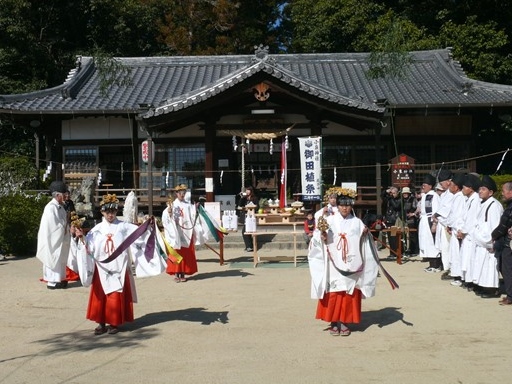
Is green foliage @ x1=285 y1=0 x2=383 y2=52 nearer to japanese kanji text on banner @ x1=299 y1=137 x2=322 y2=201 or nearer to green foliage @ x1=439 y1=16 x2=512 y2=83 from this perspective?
green foliage @ x1=439 y1=16 x2=512 y2=83

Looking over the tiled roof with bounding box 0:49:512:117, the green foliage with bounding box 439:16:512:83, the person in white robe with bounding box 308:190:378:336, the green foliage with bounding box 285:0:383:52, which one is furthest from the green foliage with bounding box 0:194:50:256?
the green foliage with bounding box 439:16:512:83

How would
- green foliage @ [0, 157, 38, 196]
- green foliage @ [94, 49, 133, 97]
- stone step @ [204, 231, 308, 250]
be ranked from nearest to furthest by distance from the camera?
stone step @ [204, 231, 308, 250]
green foliage @ [0, 157, 38, 196]
green foliage @ [94, 49, 133, 97]

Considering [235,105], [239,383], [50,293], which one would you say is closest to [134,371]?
[239,383]

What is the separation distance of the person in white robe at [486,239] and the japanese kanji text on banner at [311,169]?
7.14 meters

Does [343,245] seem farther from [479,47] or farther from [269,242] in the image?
[479,47]

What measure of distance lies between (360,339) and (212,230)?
528cm

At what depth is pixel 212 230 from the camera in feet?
→ 38.2

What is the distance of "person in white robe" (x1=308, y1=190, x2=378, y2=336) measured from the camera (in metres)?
6.98

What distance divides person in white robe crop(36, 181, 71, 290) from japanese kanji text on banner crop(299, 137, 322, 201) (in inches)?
275

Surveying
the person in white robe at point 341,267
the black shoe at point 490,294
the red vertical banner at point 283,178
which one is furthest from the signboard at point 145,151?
the person in white robe at point 341,267

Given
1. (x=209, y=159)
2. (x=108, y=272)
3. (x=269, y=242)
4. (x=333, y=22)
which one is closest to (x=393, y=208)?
(x=269, y=242)

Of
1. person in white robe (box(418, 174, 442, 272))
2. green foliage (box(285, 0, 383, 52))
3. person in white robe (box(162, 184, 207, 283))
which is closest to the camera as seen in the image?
person in white robe (box(162, 184, 207, 283))

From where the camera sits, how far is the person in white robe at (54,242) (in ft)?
34.2

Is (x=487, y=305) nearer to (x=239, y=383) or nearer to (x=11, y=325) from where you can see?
(x=239, y=383)
